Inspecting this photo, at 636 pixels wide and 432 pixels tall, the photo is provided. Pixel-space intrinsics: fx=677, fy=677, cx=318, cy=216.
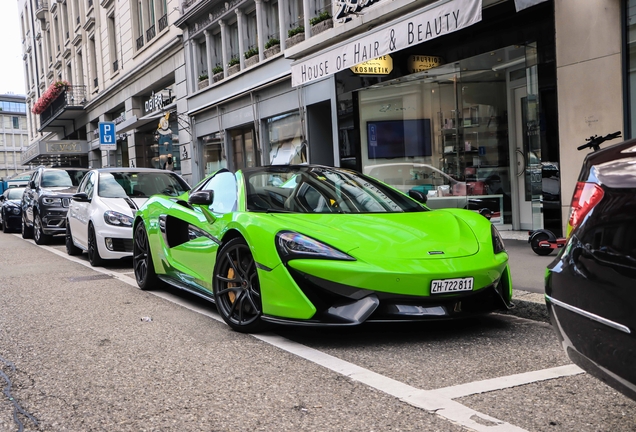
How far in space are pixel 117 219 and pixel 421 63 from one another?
6222mm

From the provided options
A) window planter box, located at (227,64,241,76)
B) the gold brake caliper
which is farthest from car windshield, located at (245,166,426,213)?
window planter box, located at (227,64,241,76)

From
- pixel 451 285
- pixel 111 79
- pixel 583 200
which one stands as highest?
pixel 111 79

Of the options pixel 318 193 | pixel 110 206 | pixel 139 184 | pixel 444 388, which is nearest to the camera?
pixel 444 388

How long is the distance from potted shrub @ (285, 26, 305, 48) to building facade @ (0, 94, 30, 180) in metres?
104

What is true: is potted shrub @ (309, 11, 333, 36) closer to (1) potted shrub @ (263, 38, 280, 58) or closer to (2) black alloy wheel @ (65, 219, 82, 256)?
(1) potted shrub @ (263, 38, 280, 58)

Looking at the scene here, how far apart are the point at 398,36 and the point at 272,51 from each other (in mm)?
8262

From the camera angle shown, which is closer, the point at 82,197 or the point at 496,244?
the point at 496,244

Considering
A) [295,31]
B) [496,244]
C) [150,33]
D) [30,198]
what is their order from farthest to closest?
[150,33] < [295,31] < [30,198] < [496,244]

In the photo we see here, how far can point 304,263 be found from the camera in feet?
14.6

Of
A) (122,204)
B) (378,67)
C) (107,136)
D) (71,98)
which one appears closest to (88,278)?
(122,204)

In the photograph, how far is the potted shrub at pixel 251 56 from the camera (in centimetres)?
1872

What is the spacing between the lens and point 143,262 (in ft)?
24.5

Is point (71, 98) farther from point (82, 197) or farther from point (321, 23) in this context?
point (82, 197)

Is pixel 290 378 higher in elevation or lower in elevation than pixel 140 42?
lower
